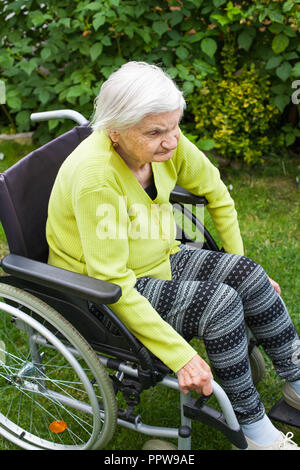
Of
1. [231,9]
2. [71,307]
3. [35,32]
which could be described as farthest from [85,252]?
[35,32]

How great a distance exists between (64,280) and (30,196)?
0.38 m

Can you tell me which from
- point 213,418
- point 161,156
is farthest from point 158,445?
point 161,156

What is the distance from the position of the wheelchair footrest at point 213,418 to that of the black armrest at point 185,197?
733 mm

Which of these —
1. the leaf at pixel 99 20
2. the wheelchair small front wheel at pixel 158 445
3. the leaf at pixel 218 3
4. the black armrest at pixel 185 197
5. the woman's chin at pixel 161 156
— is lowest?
the wheelchair small front wheel at pixel 158 445

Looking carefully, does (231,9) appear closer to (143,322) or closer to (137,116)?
(137,116)

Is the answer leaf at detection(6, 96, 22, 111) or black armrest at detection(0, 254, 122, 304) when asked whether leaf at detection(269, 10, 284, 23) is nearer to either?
leaf at detection(6, 96, 22, 111)

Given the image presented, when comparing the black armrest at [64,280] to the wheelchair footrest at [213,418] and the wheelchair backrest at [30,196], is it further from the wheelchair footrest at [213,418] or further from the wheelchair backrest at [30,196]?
the wheelchair footrest at [213,418]

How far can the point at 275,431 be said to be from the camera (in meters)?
1.79

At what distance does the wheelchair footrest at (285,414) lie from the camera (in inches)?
74.5

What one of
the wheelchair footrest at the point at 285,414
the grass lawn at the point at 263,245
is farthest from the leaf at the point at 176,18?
the wheelchair footrest at the point at 285,414

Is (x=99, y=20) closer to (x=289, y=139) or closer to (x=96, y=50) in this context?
(x=96, y=50)

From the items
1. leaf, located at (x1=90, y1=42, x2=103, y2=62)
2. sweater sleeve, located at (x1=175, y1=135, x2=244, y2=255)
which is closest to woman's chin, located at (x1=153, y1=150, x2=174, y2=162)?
sweater sleeve, located at (x1=175, y1=135, x2=244, y2=255)

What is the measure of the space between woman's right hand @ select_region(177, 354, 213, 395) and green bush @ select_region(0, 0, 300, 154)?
76.9 inches
